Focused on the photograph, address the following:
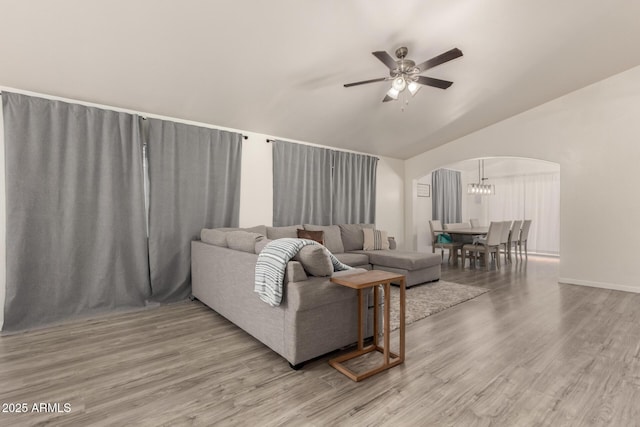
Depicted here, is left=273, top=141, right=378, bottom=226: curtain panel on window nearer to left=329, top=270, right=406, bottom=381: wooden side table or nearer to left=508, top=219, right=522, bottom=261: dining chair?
left=329, top=270, right=406, bottom=381: wooden side table

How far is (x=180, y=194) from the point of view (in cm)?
389

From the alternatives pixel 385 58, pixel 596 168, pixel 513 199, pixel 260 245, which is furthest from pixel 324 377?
pixel 513 199

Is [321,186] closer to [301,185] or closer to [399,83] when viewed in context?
[301,185]

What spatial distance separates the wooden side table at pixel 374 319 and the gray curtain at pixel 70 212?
2.62 metres

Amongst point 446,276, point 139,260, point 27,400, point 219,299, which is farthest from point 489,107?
point 27,400

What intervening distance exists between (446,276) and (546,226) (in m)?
4.65

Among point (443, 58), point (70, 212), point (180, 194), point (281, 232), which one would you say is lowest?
point (281, 232)

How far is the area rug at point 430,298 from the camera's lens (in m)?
3.30

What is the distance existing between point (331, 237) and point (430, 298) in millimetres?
1836

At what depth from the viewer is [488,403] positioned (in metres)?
1.79

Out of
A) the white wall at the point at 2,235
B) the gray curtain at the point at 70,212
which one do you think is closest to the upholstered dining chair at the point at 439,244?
the gray curtain at the point at 70,212

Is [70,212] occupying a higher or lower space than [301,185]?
lower

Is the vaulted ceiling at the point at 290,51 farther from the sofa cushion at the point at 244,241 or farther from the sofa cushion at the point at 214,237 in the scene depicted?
the sofa cushion at the point at 244,241

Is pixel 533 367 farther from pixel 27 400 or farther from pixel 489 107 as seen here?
pixel 489 107
